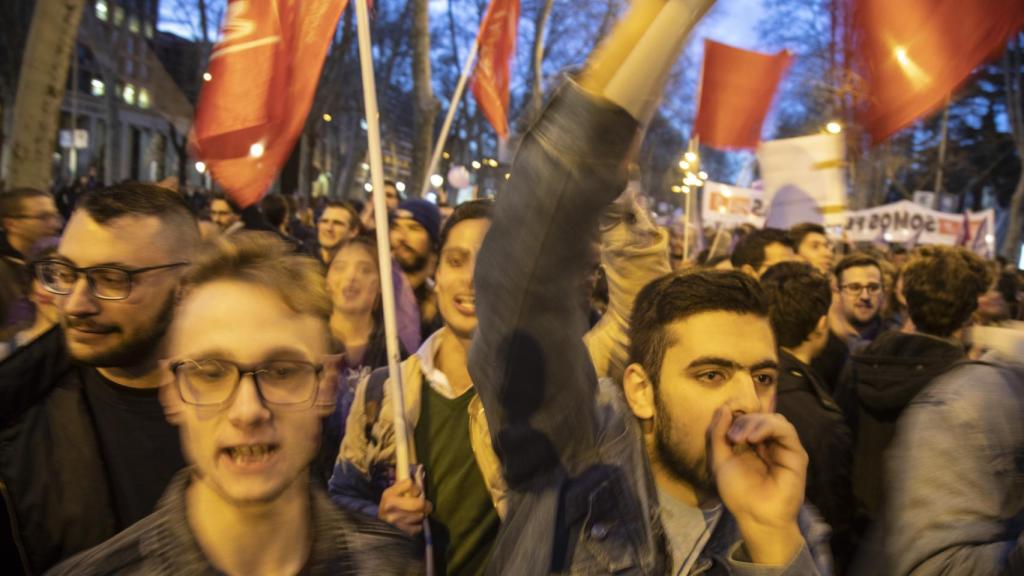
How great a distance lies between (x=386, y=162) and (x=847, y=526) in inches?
2321

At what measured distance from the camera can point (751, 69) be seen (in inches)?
300

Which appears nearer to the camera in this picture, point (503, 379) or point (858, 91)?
point (503, 379)

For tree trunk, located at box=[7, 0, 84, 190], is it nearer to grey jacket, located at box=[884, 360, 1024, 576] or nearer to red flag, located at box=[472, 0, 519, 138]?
red flag, located at box=[472, 0, 519, 138]

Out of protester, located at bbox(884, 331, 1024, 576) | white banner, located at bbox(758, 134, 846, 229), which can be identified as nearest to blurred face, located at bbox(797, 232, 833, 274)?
white banner, located at bbox(758, 134, 846, 229)

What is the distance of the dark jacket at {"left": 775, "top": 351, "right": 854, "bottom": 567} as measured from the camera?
3602 mm

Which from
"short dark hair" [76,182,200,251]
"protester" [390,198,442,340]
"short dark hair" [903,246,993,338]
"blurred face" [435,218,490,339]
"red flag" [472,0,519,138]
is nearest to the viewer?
"short dark hair" [76,182,200,251]

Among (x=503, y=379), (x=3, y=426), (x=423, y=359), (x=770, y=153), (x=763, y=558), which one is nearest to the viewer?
(x=503, y=379)

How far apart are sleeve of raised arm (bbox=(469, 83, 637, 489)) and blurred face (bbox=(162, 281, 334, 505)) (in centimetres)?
40

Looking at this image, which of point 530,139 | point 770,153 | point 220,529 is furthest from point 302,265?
point 770,153

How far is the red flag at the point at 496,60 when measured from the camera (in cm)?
651

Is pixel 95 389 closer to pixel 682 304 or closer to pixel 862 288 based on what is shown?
pixel 682 304

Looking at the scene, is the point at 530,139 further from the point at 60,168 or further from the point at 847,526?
the point at 60,168

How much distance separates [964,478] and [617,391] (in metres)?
0.78

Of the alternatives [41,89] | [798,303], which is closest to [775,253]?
[798,303]
